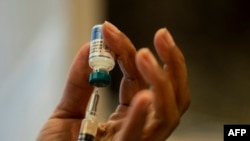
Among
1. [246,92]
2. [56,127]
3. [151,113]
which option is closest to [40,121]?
[56,127]

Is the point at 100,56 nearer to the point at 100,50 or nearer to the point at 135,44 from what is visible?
the point at 100,50

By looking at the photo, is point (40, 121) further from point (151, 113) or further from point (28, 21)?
point (151, 113)

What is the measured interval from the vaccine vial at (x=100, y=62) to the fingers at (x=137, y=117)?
0.14 meters

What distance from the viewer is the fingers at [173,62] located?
805 millimetres

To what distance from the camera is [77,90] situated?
999 millimetres

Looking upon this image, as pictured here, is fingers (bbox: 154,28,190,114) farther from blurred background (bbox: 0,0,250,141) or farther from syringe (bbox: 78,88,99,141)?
blurred background (bbox: 0,0,250,141)

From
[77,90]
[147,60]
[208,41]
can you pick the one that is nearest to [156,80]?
[147,60]

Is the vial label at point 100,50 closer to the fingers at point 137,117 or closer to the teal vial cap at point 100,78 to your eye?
the teal vial cap at point 100,78

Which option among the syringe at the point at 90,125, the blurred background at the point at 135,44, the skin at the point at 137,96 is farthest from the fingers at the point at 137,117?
the blurred background at the point at 135,44

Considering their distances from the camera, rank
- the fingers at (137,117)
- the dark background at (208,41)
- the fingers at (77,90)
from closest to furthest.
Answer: the fingers at (137,117) < the fingers at (77,90) < the dark background at (208,41)

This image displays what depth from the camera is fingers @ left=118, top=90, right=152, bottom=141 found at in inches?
28.6

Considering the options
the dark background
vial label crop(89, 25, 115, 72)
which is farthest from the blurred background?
vial label crop(89, 25, 115, 72)

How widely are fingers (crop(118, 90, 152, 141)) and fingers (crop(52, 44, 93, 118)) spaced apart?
0.23 m

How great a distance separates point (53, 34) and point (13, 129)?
368 mm
